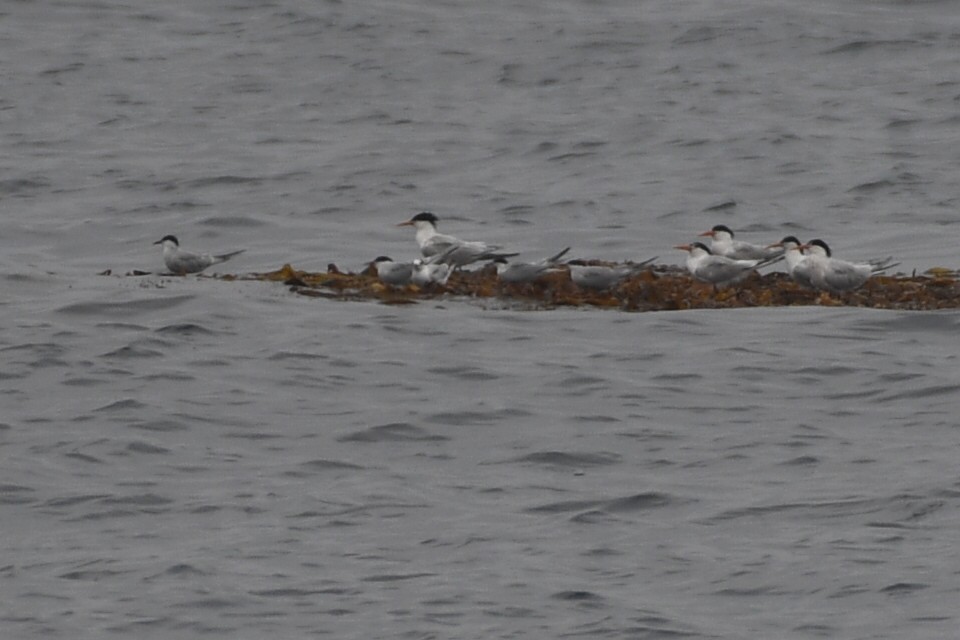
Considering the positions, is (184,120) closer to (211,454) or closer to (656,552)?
(211,454)

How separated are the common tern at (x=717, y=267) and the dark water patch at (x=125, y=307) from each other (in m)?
4.81

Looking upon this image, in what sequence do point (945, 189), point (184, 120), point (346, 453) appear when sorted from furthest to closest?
1. point (184, 120)
2. point (945, 189)
3. point (346, 453)

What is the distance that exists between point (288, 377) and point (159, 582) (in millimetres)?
5198

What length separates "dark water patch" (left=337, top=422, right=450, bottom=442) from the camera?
538 inches

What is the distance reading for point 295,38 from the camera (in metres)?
40.8

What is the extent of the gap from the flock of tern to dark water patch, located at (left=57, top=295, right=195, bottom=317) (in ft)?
6.63

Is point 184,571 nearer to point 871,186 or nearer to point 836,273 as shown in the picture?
point 836,273

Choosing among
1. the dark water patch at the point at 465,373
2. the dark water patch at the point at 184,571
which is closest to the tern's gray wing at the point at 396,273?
the dark water patch at the point at 465,373

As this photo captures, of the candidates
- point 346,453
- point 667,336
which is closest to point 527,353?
point 667,336

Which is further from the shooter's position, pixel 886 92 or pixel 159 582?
pixel 886 92

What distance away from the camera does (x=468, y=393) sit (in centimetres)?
1512

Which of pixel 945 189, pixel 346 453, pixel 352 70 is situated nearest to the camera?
pixel 346 453

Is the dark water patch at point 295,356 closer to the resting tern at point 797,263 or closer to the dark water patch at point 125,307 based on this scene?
the dark water patch at point 125,307

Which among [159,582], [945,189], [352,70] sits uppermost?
[352,70]
